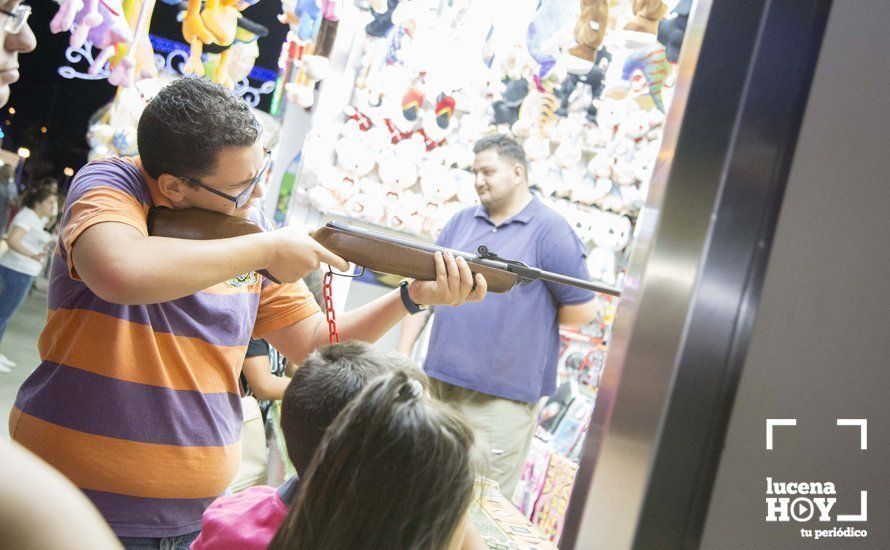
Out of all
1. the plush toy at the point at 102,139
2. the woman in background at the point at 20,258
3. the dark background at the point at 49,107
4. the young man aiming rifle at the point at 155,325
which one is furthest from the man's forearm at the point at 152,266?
the dark background at the point at 49,107

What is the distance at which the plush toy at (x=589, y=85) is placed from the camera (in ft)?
13.9

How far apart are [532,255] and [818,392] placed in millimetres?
2421

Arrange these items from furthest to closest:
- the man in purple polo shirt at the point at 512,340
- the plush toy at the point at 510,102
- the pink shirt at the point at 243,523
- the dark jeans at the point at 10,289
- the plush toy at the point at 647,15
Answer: the dark jeans at the point at 10,289 → the plush toy at the point at 510,102 → the plush toy at the point at 647,15 → the man in purple polo shirt at the point at 512,340 → the pink shirt at the point at 243,523

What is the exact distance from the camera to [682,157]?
47cm

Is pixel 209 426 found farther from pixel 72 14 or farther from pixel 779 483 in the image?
pixel 72 14

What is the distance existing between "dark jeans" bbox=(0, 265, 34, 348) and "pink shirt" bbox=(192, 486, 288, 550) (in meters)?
5.09

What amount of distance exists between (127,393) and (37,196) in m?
5.39

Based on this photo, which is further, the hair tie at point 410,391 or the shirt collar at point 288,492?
the shirt collar at point 288,492

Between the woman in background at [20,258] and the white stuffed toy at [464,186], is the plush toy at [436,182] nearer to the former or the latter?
the white stuffed toy at [464,186]

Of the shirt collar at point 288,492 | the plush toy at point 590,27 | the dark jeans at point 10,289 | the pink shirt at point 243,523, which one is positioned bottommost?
the dark jeans at point 10,289

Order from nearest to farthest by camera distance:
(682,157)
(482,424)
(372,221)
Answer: (682,157)
(482,424)
(372,221)

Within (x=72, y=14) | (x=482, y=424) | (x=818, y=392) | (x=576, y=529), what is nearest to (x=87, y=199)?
(x=576, y=529)

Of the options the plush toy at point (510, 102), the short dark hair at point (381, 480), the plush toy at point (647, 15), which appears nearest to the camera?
the short dark hair at point (381, 480)

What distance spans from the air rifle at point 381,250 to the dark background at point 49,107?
13.6m
